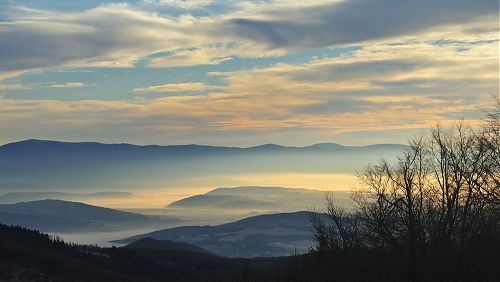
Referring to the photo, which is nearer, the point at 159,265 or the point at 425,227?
the point at 425,227

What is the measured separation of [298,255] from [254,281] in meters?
6.35

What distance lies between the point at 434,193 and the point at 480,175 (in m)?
3.30

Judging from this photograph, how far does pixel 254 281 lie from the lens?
48125mm

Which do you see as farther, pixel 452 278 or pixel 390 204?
pixel 390 204

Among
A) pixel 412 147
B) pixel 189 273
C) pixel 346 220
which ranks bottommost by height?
pixel 189 273

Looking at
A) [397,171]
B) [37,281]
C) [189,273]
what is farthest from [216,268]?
[397,171]

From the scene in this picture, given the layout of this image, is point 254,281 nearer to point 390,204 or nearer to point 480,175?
point 390,204

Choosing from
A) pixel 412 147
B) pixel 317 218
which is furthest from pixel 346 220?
pixel 412 147

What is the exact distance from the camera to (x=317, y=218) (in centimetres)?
5672

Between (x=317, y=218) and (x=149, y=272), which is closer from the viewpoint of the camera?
(x=317, y=218)

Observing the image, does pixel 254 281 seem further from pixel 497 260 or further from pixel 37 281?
pixel 37 281

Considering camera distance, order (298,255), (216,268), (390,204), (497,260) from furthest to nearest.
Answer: (216,268) → (298,255) → (390,204) → (497,260)

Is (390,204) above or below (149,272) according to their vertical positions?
above

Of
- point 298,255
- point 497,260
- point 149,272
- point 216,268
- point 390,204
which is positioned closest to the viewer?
point 497,260
